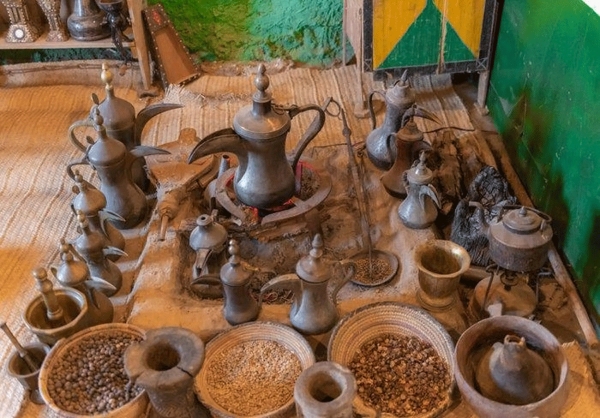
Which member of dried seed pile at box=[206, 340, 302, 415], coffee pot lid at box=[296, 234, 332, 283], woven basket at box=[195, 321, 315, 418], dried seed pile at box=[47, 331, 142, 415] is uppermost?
coffee pot lid at box=[296, 234, 332, 283]

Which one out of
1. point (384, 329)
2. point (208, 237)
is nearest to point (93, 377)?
point (208, 237)

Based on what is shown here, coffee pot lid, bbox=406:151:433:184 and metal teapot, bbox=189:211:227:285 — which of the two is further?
coffee pot lid, bbox=406:151:433:184

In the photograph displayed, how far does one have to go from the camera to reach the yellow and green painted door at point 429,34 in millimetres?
3379

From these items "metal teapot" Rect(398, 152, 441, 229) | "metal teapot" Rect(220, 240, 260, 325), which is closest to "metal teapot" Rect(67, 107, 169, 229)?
"metal teapot" Rect(220, 240, 260, 325)

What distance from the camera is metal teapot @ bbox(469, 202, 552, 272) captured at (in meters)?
2.31

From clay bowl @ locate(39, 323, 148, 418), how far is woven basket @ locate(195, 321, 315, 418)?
209 mm

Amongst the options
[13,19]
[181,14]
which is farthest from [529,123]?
[13,19]

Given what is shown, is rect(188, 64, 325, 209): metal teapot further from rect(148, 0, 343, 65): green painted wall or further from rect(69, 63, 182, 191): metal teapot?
rect(148, 0, 343, 65): green painted wall

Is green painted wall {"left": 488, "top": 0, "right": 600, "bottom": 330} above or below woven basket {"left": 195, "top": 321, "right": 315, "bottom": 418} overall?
above

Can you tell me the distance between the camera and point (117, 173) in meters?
2.74

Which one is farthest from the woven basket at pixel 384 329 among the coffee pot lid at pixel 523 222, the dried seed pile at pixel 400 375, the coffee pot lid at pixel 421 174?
the coffee pot lid at pixel 421 174

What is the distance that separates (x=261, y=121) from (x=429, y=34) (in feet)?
4.65

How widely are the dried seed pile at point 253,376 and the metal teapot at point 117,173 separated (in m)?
0.87

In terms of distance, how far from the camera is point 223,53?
4281 millimetres
